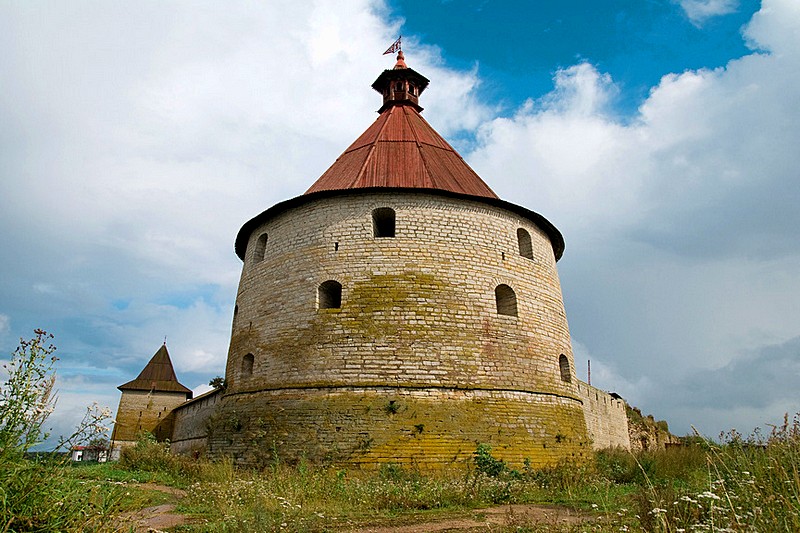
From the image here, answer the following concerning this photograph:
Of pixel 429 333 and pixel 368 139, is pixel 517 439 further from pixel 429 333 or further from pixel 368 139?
pixel 368 139

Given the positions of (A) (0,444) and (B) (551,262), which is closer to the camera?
(A) (0,444)

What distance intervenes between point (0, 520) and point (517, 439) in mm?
8897

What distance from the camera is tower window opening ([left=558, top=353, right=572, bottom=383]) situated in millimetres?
12625

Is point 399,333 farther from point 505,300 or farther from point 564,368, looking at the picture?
point 564,368

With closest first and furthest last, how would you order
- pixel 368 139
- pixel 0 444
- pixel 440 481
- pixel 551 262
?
pixel 0 444, pixel 440 481, pixel 551 262, pixel 368 139

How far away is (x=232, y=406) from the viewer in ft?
38.7

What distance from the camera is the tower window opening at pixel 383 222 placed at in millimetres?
11969

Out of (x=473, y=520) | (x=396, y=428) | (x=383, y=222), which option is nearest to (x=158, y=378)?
(x=383, y=222)

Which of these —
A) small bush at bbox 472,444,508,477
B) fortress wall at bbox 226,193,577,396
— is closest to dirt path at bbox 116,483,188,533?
fortress wall at bbox 226,193,577,396

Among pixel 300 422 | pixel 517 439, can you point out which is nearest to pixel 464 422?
pixel 517 439

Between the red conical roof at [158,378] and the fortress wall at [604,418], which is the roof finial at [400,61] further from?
the red conical roof at [158,378]

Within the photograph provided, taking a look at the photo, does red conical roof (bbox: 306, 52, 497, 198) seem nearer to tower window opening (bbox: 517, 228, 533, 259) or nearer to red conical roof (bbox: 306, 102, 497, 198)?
red conical roof (bbox: 306, 102, 497, 198)

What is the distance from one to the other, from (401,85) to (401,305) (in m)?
9.83

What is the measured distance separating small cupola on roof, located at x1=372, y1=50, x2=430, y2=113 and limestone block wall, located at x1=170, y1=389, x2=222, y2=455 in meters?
10.8
